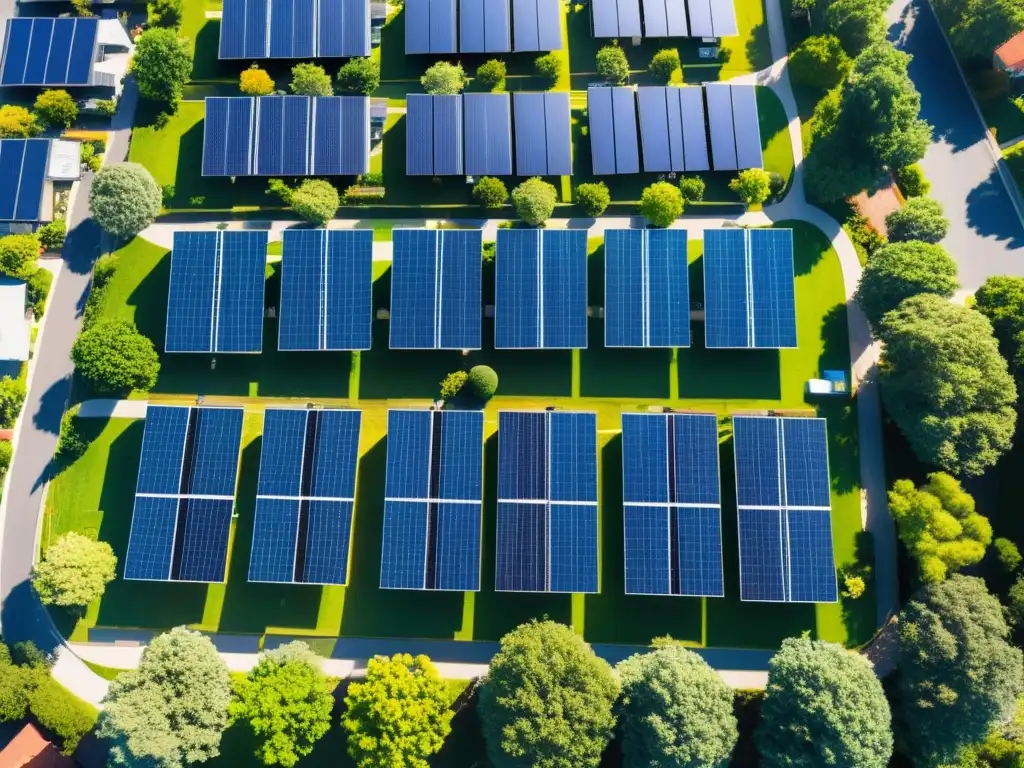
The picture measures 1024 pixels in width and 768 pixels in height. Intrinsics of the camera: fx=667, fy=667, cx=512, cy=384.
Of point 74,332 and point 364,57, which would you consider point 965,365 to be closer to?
point 364,57

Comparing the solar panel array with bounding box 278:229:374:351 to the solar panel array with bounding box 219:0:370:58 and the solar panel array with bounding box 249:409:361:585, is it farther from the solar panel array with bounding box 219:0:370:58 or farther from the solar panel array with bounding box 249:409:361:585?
the solar panel array with bounding box 219:0:370:58

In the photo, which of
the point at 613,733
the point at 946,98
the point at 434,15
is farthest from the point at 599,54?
the point at 613,733

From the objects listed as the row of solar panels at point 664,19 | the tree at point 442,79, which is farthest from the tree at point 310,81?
the row of solar panels at point 664,19

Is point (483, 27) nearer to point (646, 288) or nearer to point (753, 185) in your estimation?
point (753, 185)

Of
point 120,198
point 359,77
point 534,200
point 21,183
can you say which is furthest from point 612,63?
point 21,183

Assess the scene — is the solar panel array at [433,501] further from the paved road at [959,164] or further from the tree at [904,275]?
the paved road at [959,164]

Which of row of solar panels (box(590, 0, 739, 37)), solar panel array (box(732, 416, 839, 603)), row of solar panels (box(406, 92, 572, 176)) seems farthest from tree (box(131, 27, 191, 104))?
solar panel array (box(732, 416, 839, 603))
